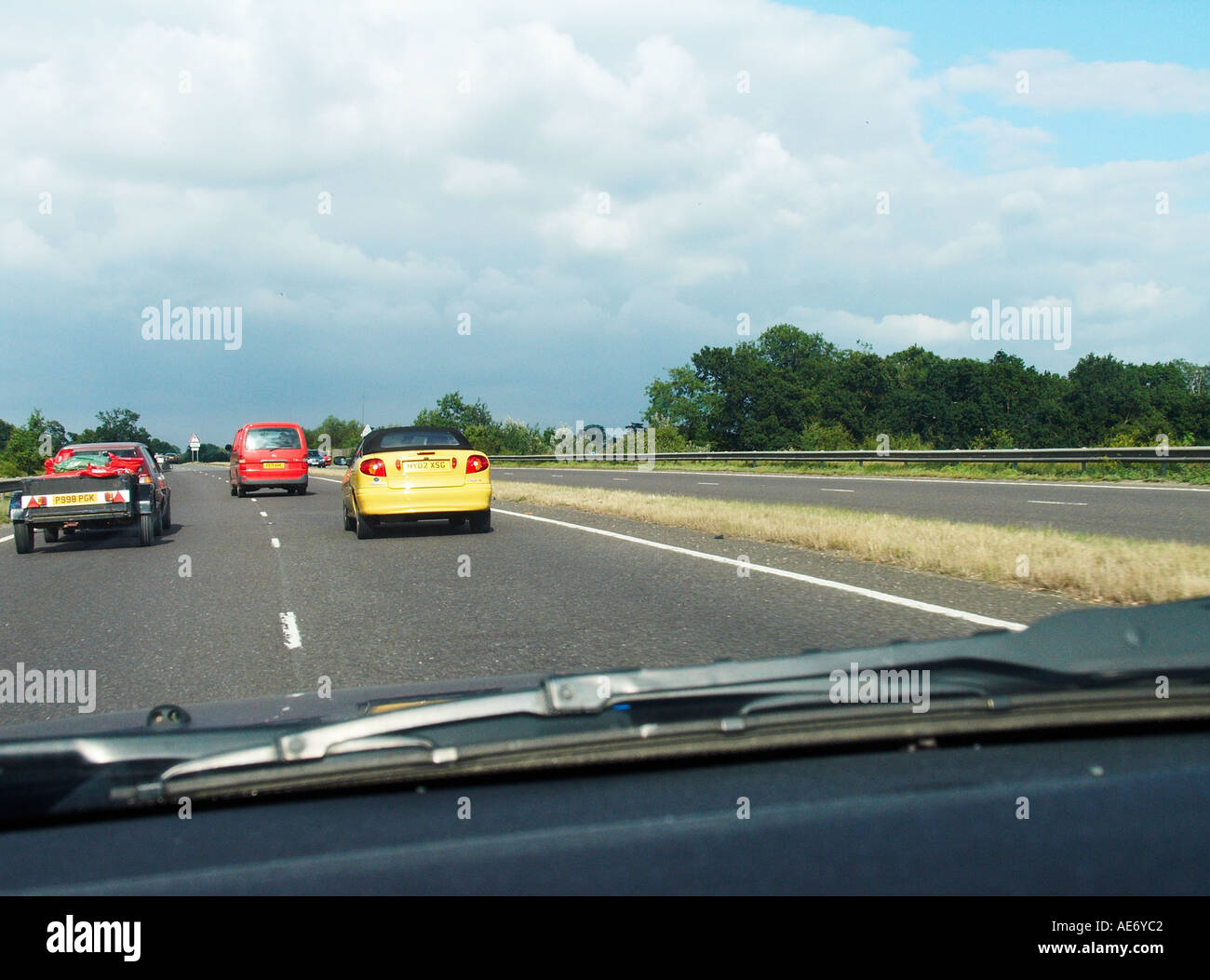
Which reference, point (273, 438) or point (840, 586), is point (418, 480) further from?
point (273, 438)

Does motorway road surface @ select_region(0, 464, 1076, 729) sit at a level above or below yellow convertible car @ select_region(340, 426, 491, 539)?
below

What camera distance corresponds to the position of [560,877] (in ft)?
6.91

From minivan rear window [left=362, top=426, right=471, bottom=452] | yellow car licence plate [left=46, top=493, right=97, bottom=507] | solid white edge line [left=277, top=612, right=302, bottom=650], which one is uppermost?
minivan rear window [left=362, top=426, right=471, bottom=452]

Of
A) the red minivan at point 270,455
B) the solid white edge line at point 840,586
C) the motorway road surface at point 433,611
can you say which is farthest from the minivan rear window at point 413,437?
the red minivan at point 270,455

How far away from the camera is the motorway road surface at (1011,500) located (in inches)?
637

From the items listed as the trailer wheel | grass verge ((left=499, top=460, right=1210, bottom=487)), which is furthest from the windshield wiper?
grass verge ((left=499, top=460, right=1210, bottom=487))

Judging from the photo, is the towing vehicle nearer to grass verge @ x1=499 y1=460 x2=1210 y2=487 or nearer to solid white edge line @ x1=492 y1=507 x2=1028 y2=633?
solid white edge line @ x1=492 y1=507 x2=1028 y2=633

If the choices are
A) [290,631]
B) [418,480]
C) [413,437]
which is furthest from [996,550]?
[413,437]

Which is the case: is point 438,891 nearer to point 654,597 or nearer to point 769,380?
point 654,597

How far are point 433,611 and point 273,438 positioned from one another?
2451 cm

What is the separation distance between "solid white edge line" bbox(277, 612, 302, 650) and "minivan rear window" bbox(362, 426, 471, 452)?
24.5 feet

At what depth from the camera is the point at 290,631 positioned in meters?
8.28

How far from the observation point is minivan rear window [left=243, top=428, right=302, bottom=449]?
31.6 meters

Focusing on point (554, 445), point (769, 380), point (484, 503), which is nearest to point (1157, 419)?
point (769, 380)
